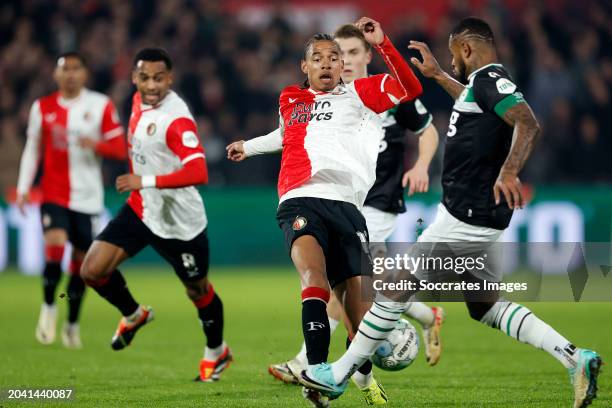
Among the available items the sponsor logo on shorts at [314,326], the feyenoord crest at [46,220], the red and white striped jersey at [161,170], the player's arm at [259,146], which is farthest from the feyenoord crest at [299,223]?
the feyenoord crest at [46,220]

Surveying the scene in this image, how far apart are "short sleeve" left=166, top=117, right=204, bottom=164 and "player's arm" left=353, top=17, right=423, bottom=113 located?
4.81ft

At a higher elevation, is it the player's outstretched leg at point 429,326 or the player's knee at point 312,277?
the player's knee at point 312,277

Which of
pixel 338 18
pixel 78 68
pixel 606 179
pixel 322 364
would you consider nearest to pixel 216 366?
pixel 322 364

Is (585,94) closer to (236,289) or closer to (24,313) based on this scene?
(236,289)

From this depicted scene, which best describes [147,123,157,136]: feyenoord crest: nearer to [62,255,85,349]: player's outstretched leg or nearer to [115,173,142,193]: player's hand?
[115,173,142,193]: player's hand

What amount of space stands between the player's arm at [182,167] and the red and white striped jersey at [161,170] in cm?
8

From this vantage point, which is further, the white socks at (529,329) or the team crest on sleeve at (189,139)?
the team crest on sleeve at (189,139)

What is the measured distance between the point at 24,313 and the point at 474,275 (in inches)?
277

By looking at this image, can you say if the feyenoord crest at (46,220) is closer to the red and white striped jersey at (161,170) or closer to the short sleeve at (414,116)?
the red and white striped jersey at (161,170)

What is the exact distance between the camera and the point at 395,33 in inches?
714

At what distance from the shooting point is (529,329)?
636 cm

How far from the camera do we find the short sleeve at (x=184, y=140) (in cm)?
753

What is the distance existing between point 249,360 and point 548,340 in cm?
315

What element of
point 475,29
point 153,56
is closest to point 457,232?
point 475,29
